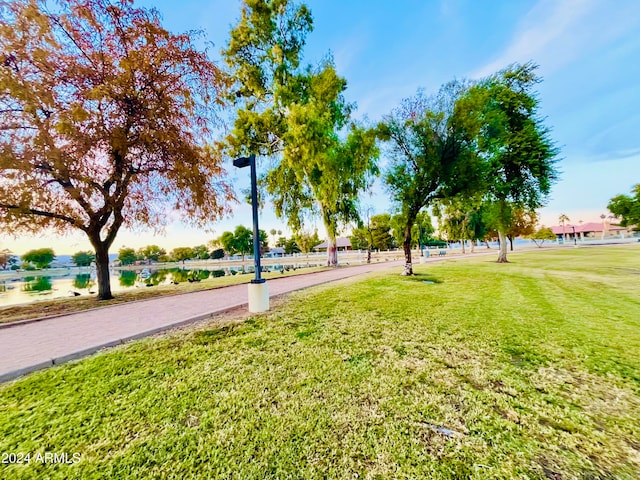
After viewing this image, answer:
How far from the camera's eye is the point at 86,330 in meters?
5.53

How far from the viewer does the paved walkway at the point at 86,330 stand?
13.0 feet

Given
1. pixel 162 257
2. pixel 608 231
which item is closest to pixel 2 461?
pixel 608 231

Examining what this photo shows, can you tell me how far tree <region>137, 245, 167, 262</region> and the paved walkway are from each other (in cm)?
11451

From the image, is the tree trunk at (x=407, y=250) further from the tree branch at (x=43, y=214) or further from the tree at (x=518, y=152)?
the tree branch at (x=43, y=214)

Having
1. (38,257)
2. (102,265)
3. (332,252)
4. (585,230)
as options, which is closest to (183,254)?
(38,257)

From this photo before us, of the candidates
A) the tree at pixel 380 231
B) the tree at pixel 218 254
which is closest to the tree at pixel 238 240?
the tree at pixel 218 254

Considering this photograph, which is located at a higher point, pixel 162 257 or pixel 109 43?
pixel 109 43

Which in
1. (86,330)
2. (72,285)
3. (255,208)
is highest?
(255,208)

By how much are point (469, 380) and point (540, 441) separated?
102cm

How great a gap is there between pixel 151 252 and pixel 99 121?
115 m

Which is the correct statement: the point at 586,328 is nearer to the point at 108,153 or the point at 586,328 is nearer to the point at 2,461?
the point at 2,461

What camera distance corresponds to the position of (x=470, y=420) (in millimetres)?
2484

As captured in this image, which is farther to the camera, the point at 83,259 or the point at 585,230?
the point at 83,259

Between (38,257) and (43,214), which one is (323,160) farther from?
(38,257)
